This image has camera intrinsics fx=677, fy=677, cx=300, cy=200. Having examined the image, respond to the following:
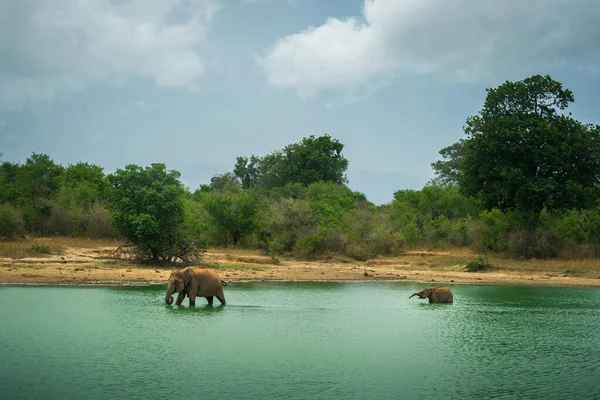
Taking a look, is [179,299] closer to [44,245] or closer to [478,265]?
[44,245]

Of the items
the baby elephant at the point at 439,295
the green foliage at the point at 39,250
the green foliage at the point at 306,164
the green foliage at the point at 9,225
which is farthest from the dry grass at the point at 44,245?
the green foliage at the point at 306,164

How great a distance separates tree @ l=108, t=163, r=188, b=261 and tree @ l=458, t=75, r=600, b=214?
61.8 feet

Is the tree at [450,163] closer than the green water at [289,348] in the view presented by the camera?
No

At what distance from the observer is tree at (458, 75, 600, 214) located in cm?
3978

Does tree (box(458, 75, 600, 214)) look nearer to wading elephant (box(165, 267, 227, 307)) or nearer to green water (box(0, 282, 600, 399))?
green water (box(0, 282, 600, 399))

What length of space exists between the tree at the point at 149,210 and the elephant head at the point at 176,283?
41.0 ft

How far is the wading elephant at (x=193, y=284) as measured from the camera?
2150 cm

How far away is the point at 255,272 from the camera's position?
1361 inches

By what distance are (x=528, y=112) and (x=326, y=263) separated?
619 inches

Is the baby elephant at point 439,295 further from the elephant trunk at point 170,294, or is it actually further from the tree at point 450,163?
the tree at point 450,163

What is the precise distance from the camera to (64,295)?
933 inches

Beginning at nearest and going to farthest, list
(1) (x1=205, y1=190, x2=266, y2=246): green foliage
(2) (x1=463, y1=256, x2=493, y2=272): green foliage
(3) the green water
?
(3) the green water, (2) (x1=463, y1=256, x2=493, y2=272): green foliage, (1) (x1=205, y1=190, x2=266, y2=246): green foliage

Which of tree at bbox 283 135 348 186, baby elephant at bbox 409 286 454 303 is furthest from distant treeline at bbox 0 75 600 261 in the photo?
tree at bbox 283 135 348 186

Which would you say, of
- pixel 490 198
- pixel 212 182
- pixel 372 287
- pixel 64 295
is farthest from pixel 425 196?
pixel 212 182
